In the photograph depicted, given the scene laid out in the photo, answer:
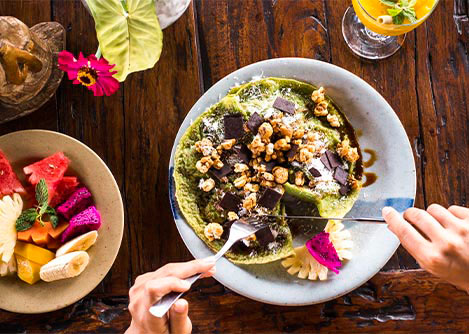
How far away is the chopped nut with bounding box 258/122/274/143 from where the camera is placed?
1910mm

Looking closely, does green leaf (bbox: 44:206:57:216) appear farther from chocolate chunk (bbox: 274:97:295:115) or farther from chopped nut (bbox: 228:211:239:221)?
chocolate chunk (bbox: 274:97:295:115)

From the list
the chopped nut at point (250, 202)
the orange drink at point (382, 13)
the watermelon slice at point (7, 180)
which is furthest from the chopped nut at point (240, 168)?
the watermelon slice at point (7, 180)

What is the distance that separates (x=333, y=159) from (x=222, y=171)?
447mm

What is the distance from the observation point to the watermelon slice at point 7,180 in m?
1.96

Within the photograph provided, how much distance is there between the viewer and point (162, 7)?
1.79 metres

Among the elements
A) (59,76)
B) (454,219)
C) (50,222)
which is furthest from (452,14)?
(50,222)

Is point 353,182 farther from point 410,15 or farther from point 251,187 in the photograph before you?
point 410,15

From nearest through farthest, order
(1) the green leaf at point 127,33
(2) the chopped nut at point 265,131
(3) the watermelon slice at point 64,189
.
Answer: (1) the green leaf at point 127,33
(2) the chopped nut at point 265,131
(3) the watermelon slice at point 64,189

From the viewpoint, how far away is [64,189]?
2.02 metres

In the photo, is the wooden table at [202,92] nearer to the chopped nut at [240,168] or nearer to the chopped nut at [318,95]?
the chopped nut at [318,95]

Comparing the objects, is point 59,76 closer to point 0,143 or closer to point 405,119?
point 0,143

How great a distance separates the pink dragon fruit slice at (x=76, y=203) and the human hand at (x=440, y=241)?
3.93 feet

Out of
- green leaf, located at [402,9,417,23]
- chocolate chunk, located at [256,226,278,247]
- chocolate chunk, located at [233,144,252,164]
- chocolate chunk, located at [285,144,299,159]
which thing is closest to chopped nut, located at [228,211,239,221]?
chocolate chunk, located at [256,226,278,247]

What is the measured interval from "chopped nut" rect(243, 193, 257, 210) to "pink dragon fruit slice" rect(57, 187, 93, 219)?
0.64 meters
